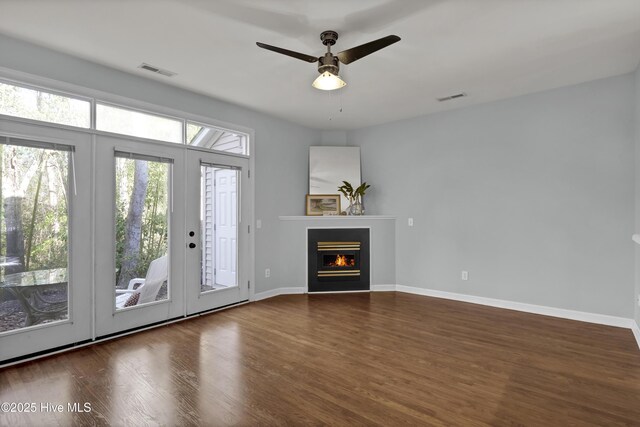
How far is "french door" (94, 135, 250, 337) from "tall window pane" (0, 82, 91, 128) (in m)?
0.28

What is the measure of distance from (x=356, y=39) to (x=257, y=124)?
2409mm

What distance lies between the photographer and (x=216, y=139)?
4410 mm

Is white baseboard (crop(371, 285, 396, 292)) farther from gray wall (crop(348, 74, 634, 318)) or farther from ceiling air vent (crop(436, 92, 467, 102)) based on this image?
ceiling air vent (crop(436, 92, 467, 102))

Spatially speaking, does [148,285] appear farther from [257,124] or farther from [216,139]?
[257,124]

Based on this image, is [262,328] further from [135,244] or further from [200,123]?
[200,123]

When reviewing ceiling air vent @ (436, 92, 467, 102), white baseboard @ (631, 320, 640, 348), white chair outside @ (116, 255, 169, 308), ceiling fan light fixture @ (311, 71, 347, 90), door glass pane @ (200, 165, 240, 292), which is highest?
ceiling air vent @ (436, 92, 467, 102)

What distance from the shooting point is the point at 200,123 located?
4.21 m

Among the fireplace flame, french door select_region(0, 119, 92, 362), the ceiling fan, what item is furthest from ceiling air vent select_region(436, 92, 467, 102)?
french door select_region(0, 119, 92, 362)

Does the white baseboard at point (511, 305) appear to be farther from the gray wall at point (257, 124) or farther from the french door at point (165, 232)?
the french door at point (165, 232)

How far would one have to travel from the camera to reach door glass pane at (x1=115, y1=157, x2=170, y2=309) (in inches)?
137

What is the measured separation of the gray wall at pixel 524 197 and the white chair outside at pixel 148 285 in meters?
3.49

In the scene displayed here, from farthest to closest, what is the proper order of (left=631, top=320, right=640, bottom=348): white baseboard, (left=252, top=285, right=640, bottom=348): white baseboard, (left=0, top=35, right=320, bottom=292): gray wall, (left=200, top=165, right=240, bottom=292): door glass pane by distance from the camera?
(left=200, top=165, right=240, bottom=292): door glass pane < (left=252, top=285, right=640, bottom=348): white baseboard < (left=631, top=320, right=640, bottom=348): white baseboard < (left=0, top=35, right=320, bottom=292): gray wall

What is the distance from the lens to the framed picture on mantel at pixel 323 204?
18.5 feet

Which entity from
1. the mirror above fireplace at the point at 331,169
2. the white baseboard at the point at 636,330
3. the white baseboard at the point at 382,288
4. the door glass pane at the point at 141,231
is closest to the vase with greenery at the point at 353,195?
the mirror above fireplace at the point at 331,169
